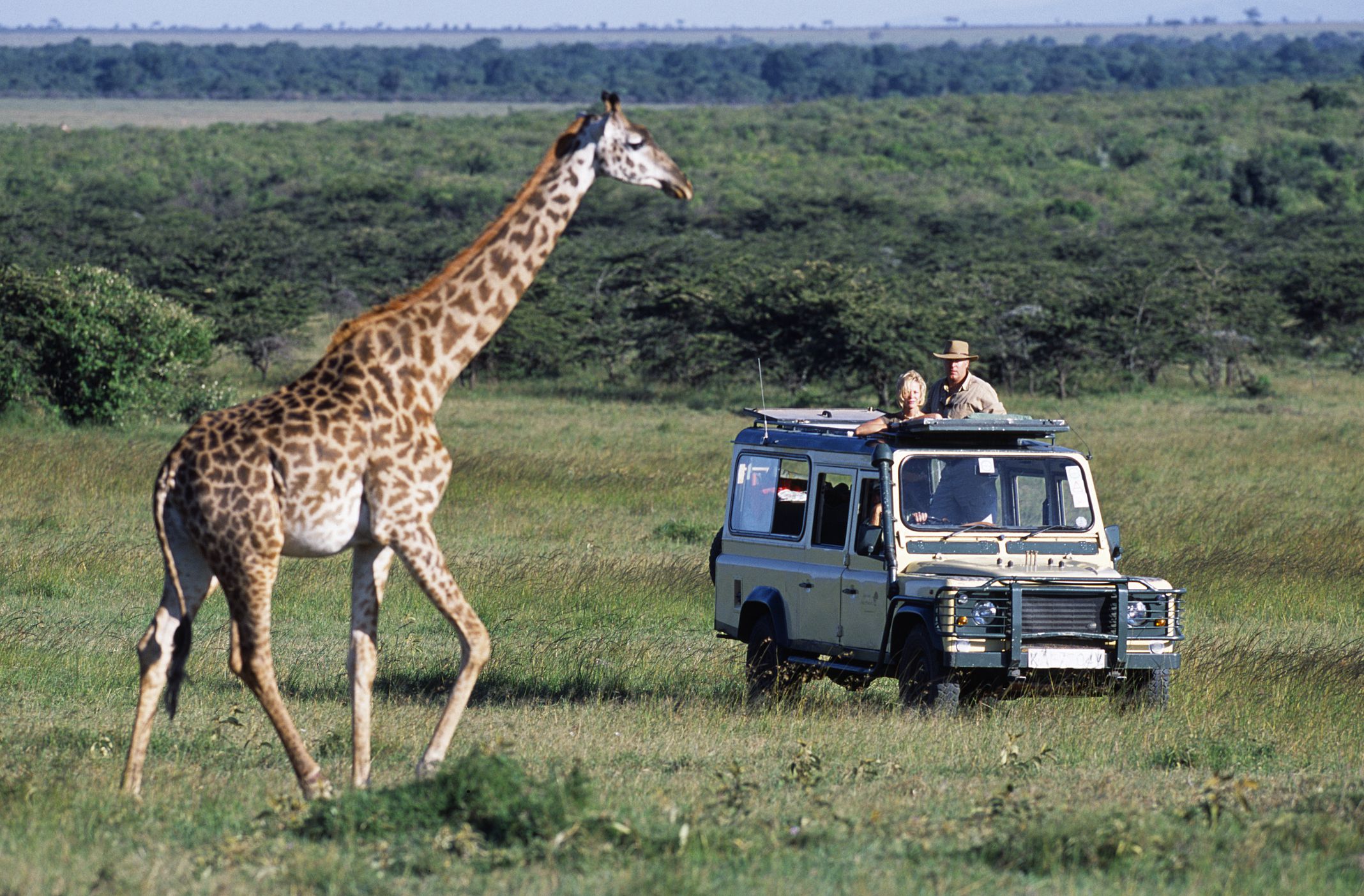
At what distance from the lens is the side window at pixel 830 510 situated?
9.92m

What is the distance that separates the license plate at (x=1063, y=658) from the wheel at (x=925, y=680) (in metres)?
0.41

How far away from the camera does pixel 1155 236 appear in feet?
165

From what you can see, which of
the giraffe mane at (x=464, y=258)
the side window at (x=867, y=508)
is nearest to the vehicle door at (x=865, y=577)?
the side window at (x=867, y=508)

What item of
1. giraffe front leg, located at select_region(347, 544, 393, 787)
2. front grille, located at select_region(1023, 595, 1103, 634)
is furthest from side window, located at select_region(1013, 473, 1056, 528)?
giraffe front leg, located at select_region(347, 544, 393, 787)

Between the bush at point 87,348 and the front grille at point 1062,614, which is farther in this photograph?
the bush at point 87,348

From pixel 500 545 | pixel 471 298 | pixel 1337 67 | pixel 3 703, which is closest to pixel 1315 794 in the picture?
pixel 471 298

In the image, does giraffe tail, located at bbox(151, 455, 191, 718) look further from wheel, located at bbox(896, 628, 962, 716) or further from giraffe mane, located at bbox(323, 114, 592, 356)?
wheel, located at bbox(896, 628, 962, 716)

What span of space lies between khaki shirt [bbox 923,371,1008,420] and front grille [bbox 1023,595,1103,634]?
1.68m

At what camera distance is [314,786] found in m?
6.82

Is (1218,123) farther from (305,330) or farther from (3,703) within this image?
(3,703)

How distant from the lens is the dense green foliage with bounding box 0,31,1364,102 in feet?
509

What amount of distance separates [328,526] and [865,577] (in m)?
3.48

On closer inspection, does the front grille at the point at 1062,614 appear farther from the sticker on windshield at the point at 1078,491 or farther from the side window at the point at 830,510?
the side window at the point at 830,510

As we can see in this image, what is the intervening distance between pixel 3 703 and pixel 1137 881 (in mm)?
6186
